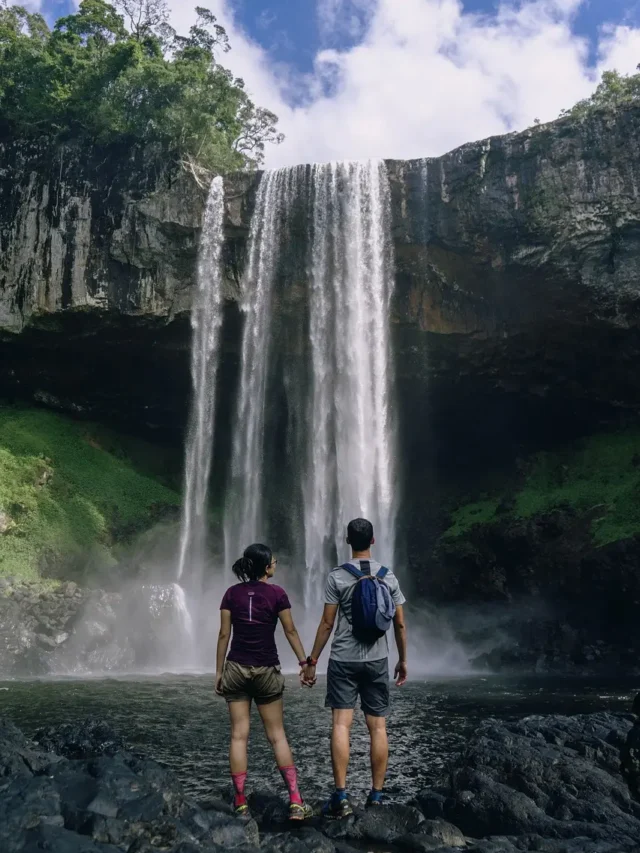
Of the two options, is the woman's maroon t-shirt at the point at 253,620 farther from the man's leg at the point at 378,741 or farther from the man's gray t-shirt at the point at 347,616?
the man's leg at the point at 378,741

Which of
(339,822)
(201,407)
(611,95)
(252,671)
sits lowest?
(339,822)

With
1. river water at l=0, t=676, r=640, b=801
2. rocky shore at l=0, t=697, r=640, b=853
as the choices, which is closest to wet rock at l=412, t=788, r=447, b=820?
rocky shore at l=0, t=697, r=640, b=853

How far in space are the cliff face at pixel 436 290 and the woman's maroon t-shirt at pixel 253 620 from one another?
1772 cm

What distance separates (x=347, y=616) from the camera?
4.98m

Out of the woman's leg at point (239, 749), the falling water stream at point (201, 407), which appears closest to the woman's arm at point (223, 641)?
the woman's leg at point (239, 749)

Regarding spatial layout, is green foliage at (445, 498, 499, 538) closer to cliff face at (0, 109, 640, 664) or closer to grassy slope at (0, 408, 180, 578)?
cliff face at (0, 109, 640, 664)

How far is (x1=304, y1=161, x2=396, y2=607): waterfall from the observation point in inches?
860

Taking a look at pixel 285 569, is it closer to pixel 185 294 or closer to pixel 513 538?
pixel 513 538

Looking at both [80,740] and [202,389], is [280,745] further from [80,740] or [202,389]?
[202,389]

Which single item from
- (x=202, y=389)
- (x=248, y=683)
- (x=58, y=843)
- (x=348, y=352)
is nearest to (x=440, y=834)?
(x=248, y=683)

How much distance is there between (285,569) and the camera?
23406 millimetres

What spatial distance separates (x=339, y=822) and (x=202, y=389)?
2046 centimetres

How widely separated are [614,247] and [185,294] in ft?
42.6

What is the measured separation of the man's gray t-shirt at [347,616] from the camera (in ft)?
16.2
